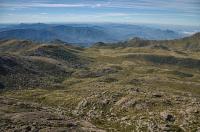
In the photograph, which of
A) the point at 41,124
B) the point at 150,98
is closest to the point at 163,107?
the point at 150,98

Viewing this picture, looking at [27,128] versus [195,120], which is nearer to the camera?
[27,128]

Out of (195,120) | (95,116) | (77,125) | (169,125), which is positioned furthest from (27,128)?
(195,120)

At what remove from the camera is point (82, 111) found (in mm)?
189375

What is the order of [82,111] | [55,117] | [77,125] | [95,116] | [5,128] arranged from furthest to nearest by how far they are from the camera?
[82,111]
[95,116]
[55,117]
[77,125]
[5,128]

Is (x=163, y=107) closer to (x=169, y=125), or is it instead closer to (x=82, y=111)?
(x=169, y=125)

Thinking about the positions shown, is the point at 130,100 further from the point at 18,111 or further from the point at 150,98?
the point at 18,111

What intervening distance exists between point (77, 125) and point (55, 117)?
15563 mm

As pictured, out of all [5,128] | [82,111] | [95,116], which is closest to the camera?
[5,128]

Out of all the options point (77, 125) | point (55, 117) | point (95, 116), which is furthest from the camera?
point (95, 116)

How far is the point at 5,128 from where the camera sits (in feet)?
464

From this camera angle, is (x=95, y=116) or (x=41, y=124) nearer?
(x=41, y=124)

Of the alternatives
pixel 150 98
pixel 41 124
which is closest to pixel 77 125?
pixel 41 124

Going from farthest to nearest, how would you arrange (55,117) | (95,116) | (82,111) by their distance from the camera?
(82,111)
(95,116)
(55,117)

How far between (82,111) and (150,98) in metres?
36.3
